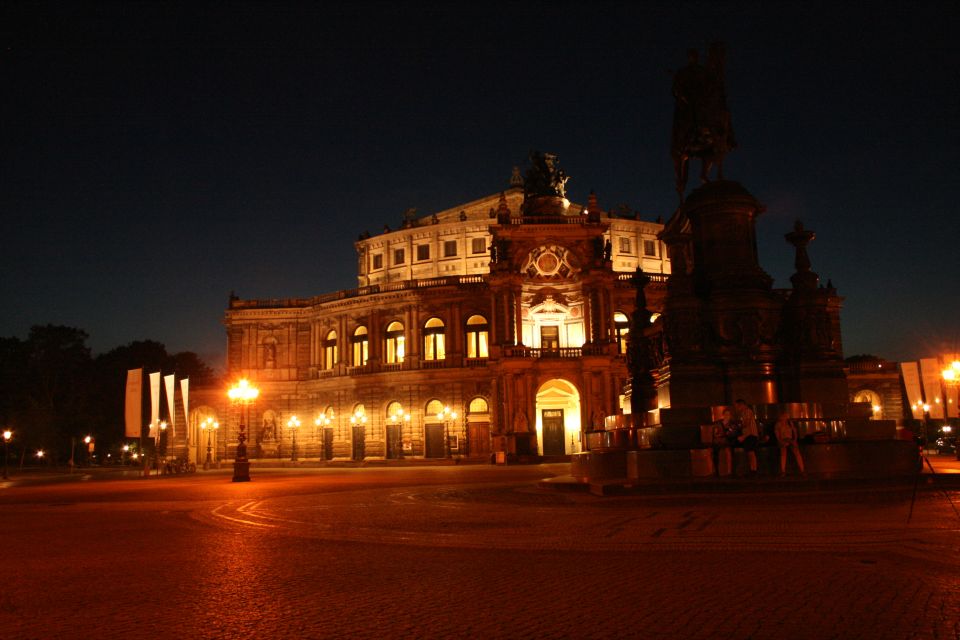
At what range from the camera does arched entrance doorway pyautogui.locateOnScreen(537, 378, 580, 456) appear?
57156 mm

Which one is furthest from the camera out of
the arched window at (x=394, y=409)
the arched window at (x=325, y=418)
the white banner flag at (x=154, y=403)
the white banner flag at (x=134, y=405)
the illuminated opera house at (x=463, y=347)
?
the arched window at (x=325, y=418)

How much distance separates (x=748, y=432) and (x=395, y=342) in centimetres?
5282

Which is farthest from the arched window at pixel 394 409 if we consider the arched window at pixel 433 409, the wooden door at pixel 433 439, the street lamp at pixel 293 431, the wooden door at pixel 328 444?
the street lamp at pixel 293 431

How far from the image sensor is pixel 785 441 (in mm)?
14000

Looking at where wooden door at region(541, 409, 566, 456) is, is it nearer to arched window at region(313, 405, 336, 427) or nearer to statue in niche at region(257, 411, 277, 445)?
arched window at region(313, 405, 336, 427)

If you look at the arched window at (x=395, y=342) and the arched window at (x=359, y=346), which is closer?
the arched window at (x=395, y=342)

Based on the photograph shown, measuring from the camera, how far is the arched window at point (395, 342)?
214ft

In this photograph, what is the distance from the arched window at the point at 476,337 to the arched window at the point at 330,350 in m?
13.2

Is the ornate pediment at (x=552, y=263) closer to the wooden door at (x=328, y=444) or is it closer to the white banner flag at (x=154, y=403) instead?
the wooden door at (x=328, y=444)

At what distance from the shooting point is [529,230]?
58219 millimetres

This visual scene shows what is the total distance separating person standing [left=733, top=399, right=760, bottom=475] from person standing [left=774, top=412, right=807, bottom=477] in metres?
0.41

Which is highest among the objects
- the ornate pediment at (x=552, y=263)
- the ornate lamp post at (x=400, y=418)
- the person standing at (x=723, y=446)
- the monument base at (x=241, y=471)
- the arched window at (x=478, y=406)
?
the ornate pediment at (x=552, y=263)

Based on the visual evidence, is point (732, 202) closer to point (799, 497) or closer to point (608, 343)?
point (799, 497)

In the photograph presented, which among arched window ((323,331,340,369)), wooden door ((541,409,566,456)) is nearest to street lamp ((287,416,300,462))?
arched window ((323,331,340,369))
